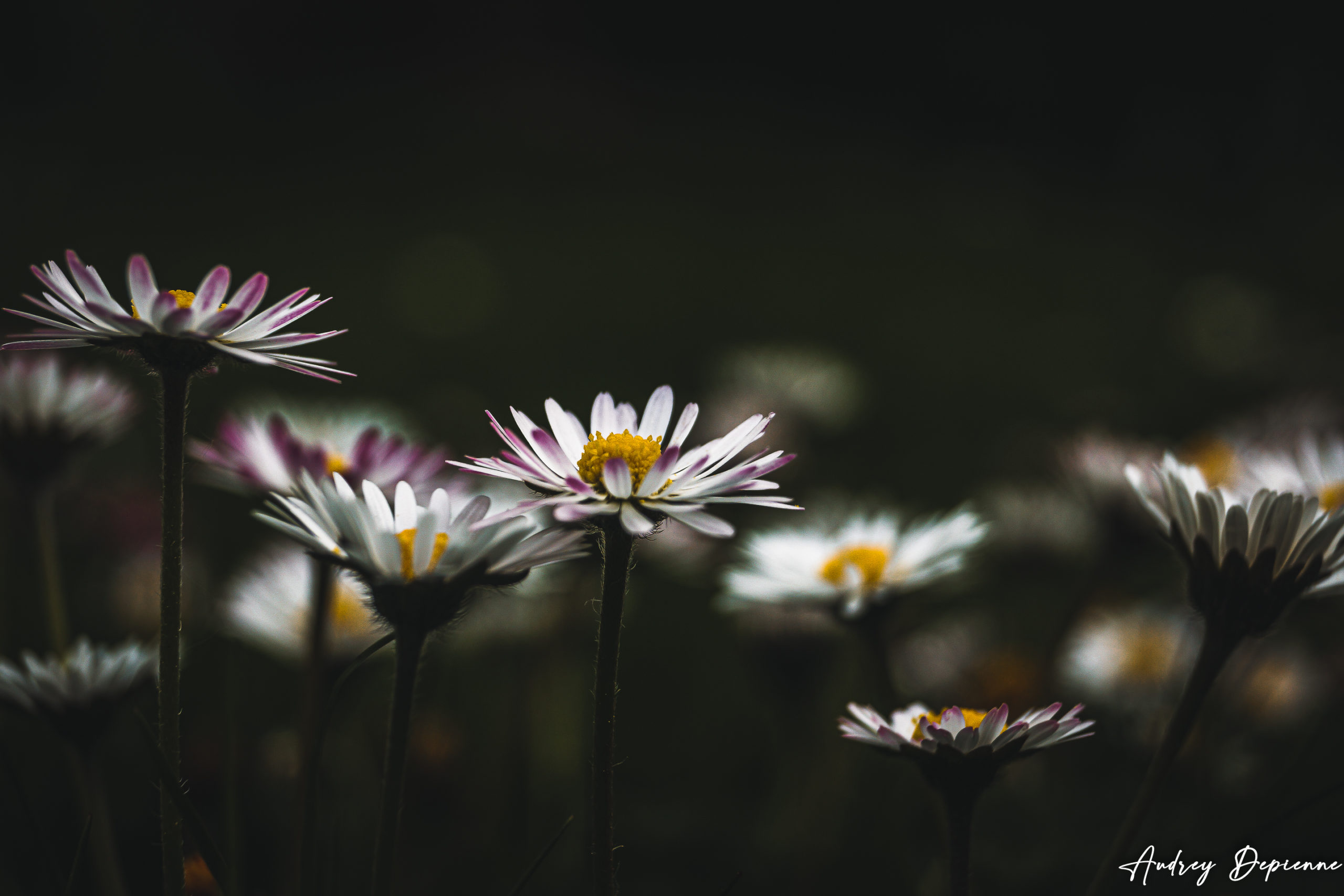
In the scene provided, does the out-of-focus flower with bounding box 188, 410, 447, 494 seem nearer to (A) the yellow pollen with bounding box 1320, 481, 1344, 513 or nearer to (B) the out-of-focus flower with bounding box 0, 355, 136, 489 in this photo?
(B) the out-of-focus flower with bounding box 0, 355, 136, 489

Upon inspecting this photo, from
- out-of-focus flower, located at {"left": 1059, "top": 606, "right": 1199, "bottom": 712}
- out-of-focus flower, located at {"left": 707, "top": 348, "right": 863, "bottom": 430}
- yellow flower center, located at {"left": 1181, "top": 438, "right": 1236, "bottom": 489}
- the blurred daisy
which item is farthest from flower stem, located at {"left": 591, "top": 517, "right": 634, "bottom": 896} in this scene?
out-of-focus flower, located at {"left": 707, "top": 348, "right": 863, "bottom": 430}

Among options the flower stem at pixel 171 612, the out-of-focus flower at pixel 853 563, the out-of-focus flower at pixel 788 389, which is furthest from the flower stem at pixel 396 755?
the out-of-focus flower at pixel 788 389

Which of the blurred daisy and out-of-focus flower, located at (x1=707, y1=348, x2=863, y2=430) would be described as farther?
out-of-focus flower, located at (x1=707, y1=348, x2=863, y2=430)

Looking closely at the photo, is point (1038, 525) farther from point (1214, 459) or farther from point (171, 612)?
point (171, 612)

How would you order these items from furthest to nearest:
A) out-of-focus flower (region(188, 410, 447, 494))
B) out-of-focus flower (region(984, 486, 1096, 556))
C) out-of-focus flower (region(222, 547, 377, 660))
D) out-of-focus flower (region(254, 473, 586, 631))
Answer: out-of-focus flower (region(984, 486, 1096, 556)), out-of-focus flower (region(222, 547, 377, 660)), out-of-focus flower (region(188, 410, 447, 494)), out-of-focus flower (region(254, 473, 586, 631))

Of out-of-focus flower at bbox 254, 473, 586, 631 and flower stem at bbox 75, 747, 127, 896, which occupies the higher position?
out-of-focus flower at bbox 254, 473, 586, 631

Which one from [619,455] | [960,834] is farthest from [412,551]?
[960,834]
